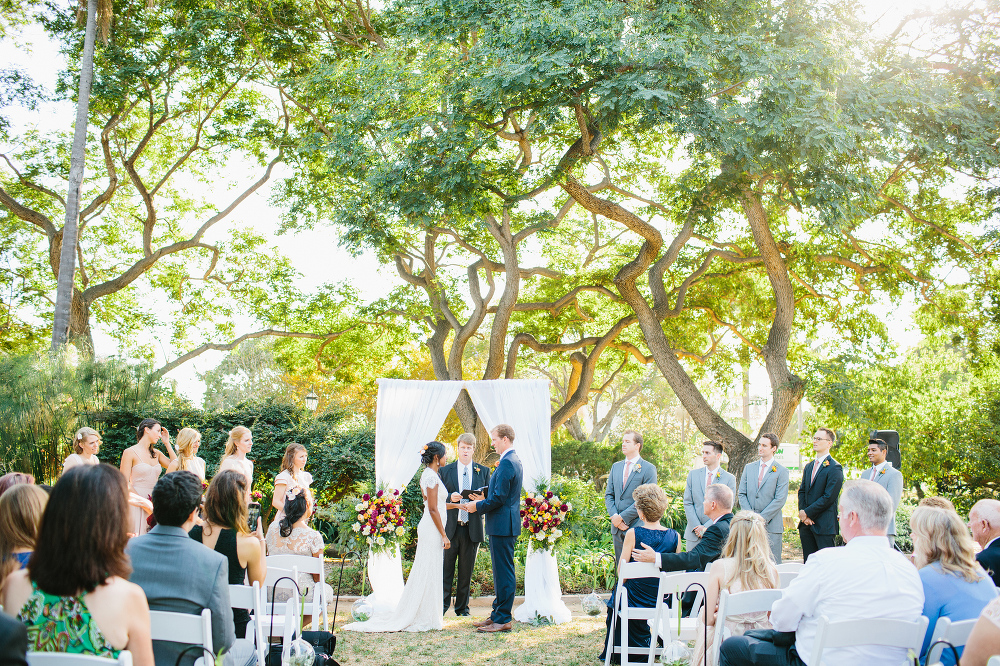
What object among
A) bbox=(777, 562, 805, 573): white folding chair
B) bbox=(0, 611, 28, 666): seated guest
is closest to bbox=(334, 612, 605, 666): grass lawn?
bbox=(777, 562, 805, 573): white folding chair

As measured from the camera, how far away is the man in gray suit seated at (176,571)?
9.37 feet

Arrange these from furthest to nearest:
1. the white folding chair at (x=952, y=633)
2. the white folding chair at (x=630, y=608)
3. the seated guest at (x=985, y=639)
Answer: the white folding chair at (x=630, y=608) < the white folding chair at (x=952, y=633) < the seated guest at (x=985, y=639)

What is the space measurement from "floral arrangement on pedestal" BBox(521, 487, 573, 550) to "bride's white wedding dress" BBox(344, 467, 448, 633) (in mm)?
995

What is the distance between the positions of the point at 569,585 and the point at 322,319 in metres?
9.52

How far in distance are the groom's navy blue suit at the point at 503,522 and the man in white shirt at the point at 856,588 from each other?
3.62 meters

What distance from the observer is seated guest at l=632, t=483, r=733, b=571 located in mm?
4781

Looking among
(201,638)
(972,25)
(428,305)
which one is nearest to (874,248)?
(972,25)

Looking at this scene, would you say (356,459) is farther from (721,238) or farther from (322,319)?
(721,238)

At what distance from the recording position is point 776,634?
3500 millimetres

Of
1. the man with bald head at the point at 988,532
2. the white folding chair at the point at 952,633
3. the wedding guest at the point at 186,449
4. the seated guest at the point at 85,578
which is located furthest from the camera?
the wedding guest at the point at 186,449

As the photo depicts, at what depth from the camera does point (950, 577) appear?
3.30m

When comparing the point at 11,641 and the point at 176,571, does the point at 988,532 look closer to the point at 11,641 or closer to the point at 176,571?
the point at 176,571

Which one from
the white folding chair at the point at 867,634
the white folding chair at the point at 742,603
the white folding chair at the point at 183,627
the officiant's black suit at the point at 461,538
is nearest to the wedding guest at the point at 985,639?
the white folding chair at the point at 867,634

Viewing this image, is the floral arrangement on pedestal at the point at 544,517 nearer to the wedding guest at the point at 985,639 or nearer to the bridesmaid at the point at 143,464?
the bridesmaid at the point at 143,464
